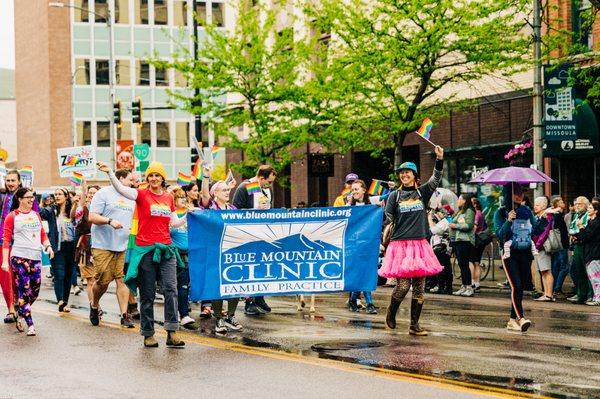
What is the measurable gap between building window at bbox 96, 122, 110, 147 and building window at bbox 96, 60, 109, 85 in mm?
2558

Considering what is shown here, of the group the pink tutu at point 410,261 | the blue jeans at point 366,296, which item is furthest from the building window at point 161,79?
the pink tutu at point 410,261

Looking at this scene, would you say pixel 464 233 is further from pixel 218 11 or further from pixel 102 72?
pixel 102 72

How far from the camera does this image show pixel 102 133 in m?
70.1

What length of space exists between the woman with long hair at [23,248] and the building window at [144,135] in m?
56.0

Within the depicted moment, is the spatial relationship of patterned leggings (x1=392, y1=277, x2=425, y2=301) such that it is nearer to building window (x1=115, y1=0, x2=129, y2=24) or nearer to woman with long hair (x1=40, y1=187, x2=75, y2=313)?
woman with long hair (x1=40, y1=187, x2=75, y2=313)

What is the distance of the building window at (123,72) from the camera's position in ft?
230

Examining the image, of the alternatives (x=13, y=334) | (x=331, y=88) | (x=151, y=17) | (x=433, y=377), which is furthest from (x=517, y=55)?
(x=151, y=17)

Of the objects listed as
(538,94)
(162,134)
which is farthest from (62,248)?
(162,134)

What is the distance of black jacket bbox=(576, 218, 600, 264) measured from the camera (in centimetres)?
1883

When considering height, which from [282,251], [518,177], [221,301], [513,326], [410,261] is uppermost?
[518,177]

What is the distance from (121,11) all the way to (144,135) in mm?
7624

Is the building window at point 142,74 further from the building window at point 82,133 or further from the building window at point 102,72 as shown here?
the building window at point 82,133

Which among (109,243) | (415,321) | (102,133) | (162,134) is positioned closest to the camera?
(415,321)

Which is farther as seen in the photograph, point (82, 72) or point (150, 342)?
point (82, 72)
